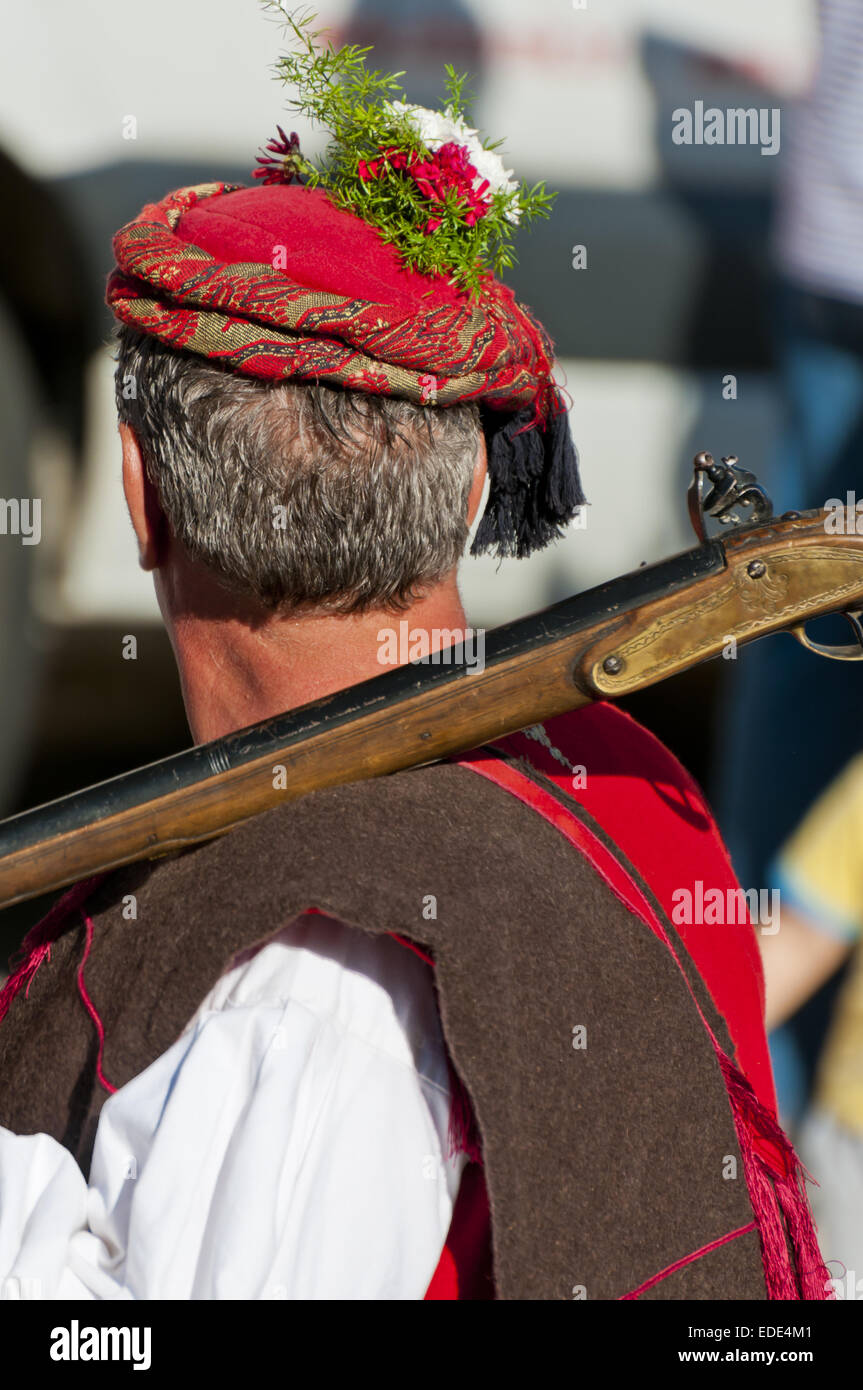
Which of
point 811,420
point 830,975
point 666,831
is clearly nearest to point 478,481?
point 666,831

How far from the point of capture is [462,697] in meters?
1.69

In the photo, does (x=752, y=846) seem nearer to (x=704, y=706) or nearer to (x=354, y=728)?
(x=704, y=706)

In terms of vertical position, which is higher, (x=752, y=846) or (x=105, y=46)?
(x=105, y=46)

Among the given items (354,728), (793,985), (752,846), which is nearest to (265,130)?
(752,846)

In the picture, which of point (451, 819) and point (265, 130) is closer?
point (451, 819)

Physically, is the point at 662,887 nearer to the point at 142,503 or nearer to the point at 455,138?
the point at 142,503

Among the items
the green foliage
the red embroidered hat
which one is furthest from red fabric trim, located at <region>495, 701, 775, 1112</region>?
the green foliage

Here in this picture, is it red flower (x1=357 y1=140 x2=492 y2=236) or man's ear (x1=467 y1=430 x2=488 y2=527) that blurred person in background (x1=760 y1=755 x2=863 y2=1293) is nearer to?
man's ear (x1=467 y1=430 x2=488 y2=527)

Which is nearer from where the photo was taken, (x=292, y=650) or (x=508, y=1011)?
(x=508, y=1011)

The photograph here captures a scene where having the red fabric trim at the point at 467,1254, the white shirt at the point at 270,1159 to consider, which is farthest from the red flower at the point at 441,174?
the red fabric trim at the point at 467,1254

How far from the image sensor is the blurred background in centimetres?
414

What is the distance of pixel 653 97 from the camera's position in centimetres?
435

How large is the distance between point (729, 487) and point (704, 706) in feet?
13.5

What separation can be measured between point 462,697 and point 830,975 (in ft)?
6.14
